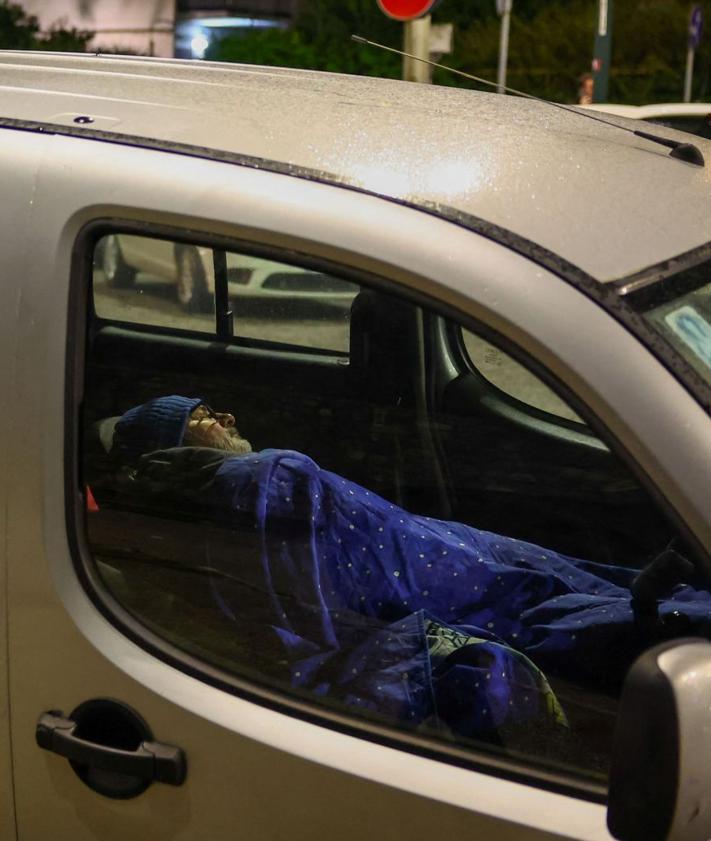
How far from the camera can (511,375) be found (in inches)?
62.7

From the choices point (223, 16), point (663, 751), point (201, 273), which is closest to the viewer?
point (663, 751)

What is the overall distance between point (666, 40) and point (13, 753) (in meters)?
21.2

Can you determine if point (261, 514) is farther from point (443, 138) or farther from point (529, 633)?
point (443, 138)

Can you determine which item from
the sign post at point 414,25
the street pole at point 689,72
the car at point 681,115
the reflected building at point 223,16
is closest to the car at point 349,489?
the sign post at point 414,25

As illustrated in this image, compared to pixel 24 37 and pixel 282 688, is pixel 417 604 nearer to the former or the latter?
pixel 282 688

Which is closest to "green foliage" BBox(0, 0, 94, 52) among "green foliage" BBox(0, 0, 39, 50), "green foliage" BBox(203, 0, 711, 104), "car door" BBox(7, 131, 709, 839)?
Result: "green foliage" BBox(0, 0, 39, 50)

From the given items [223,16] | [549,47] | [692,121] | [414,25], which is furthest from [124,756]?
[223,16]

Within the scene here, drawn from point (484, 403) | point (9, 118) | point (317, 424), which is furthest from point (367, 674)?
point (9, 118)

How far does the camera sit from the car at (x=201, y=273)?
1570 millimetres

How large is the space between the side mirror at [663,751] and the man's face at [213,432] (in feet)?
2.37

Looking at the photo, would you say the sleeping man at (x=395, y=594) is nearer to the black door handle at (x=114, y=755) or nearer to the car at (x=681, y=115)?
the black door handle at (x=114, y=755)

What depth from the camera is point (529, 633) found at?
5.41ft

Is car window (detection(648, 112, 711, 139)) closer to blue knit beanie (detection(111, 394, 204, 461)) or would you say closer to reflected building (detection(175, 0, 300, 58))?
blue knit beanie (detection(111, 394, 204, 461))

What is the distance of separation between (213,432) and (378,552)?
0.29 metres
